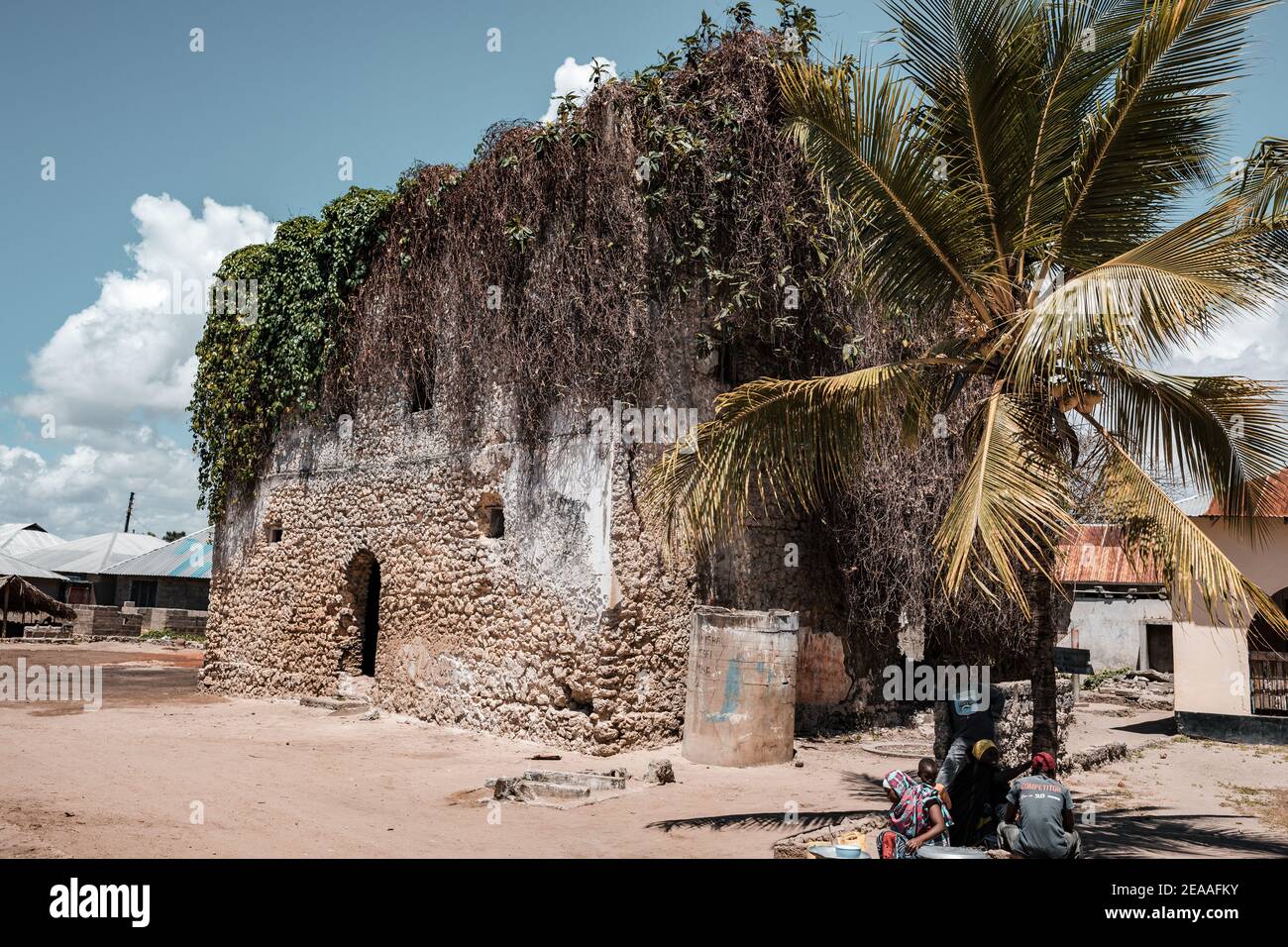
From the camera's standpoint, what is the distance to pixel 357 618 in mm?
16484

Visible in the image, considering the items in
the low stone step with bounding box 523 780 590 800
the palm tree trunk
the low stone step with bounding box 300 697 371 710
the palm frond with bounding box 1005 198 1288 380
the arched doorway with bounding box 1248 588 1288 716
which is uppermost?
the palm frond with bounding box 1005 198 1288 380

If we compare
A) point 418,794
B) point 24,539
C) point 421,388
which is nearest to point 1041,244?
point 418,794

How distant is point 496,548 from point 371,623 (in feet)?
16.1

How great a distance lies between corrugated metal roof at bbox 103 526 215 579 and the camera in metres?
37.9

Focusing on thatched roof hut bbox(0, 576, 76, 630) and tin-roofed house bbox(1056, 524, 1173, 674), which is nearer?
tin-roofed house bbox(1056, 524, 1173, 674)

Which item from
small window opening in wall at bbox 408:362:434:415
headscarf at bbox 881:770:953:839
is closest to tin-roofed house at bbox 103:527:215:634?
small window opening in wall at bbox 408:362:434:415

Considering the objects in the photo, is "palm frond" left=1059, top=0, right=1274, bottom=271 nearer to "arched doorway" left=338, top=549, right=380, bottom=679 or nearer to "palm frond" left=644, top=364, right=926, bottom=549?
"palm frond" left=644, top=364, right=926, bottom=549

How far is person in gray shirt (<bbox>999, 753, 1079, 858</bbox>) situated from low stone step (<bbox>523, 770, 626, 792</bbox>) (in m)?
4.59

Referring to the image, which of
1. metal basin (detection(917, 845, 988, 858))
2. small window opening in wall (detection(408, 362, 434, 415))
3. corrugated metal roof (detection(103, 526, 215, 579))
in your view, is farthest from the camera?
corrugated metal roof (detection(103, 526, 215, 579))

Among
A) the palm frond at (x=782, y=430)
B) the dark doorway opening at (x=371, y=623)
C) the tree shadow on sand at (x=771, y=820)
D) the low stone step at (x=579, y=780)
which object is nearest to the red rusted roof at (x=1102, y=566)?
the dark doorway opening at (x=371, y=623)

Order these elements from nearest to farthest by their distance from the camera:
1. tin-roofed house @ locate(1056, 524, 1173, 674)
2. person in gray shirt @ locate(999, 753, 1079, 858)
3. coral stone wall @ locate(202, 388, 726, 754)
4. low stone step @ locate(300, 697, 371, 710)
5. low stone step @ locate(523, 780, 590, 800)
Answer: person in gray shirt @ locate(999, 753, 1079, 858), low stone step @ locate(523, 780, 590, 800), coral stone wall @ locate(202, 388, 726, 754), low stone step @ locate(300, 697, 371, 710), tin-roofed house @ locate(1056, 524, 1173, 674)

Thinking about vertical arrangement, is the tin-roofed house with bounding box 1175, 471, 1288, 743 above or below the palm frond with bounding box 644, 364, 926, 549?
below

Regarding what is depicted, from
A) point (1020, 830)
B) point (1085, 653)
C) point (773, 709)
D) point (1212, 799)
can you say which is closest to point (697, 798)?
point (773, 709)

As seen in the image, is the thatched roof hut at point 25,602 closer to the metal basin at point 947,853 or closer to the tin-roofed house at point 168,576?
the tin-roofed house at point 168,576
